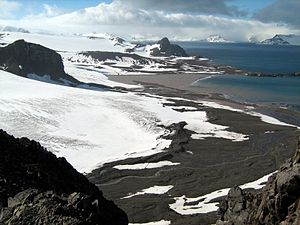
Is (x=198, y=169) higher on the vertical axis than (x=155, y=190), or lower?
higher

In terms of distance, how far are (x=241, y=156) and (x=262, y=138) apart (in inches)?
382

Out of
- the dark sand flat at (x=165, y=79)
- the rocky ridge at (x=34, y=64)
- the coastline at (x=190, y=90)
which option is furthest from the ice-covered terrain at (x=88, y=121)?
the dark sand flat at (x=165, y=79)

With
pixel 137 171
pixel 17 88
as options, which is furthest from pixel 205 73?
pixel 137 171

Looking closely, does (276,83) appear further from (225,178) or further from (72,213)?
(72,213)

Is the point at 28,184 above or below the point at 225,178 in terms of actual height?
above

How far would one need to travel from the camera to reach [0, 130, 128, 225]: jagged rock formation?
15.8 m

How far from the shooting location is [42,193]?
1720cm

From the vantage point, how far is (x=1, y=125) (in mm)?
59094

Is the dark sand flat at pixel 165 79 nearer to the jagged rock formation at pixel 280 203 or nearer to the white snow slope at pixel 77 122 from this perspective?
the white snow slope at pixel 77 122

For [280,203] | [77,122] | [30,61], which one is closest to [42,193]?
[280,203]

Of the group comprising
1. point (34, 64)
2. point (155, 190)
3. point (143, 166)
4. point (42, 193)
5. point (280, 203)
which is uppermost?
point (34, 64)

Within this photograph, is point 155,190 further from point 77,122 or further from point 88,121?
point 88,121

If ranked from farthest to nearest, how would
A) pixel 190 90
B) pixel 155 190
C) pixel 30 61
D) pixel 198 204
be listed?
pixel 30 61 → pixel 190 90 → pixel 155 190 → pixel 198 204

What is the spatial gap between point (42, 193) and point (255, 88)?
104 meters
